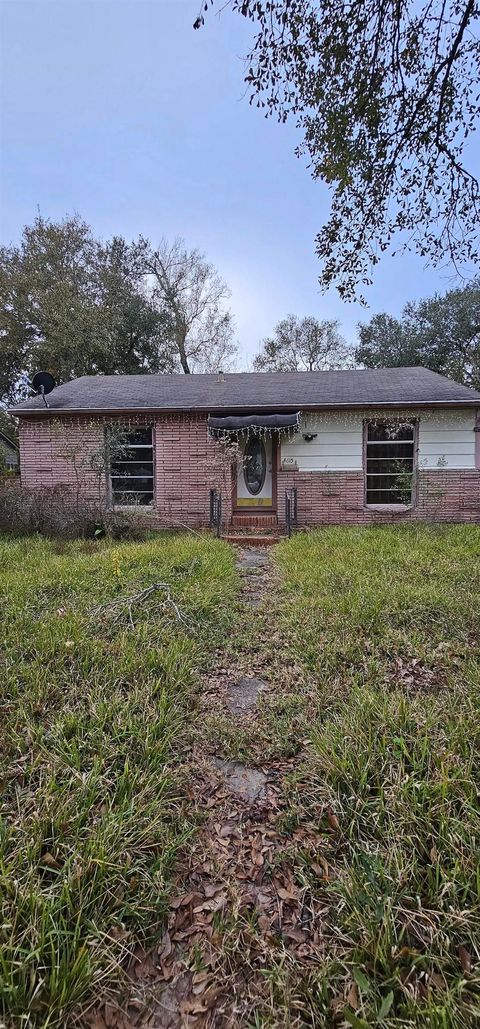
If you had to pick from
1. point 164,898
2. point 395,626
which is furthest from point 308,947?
point 395,626

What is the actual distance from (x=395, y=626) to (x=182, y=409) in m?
7.42

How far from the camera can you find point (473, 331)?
2009 centimetres

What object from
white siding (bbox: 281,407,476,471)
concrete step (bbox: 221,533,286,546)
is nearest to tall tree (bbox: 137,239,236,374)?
white siding (bbox: 281,407,476,471)

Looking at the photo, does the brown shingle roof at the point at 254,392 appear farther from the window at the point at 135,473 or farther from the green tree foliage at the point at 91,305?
the green tree foliage at the point at 91,305

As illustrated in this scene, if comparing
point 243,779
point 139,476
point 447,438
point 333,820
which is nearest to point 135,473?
point 139,476

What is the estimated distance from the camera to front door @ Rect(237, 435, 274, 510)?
10.3 metres

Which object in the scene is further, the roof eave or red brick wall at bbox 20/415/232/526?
red brick wall at bbox 20/415/232/526

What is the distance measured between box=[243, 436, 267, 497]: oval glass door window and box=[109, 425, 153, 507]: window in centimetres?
230

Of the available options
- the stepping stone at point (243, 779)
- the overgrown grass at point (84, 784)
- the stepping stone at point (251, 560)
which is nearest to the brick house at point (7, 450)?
the stepping stone at point (251, 560)

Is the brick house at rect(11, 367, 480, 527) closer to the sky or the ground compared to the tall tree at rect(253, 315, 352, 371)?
closer to the ground

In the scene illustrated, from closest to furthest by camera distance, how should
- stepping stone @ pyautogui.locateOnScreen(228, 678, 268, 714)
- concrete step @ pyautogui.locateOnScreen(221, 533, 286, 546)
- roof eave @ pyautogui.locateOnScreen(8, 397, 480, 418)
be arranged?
stepping stone @ pyautogui.locateOnScreen(228, 678, 268, 714)
concrete step @ pyautogui.locateOnScreen(221, 533, 286, 546)
roof eave @ pyautogui.locateOnScreen(8, 397, 480, 418)

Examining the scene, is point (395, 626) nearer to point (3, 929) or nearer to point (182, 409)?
point (3, 929)

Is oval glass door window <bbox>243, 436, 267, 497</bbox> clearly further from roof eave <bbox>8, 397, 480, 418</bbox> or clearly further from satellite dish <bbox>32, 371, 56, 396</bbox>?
satellite dish <bbox>32, 371, 56, 396</bbox>

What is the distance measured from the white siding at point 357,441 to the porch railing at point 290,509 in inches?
25.0
